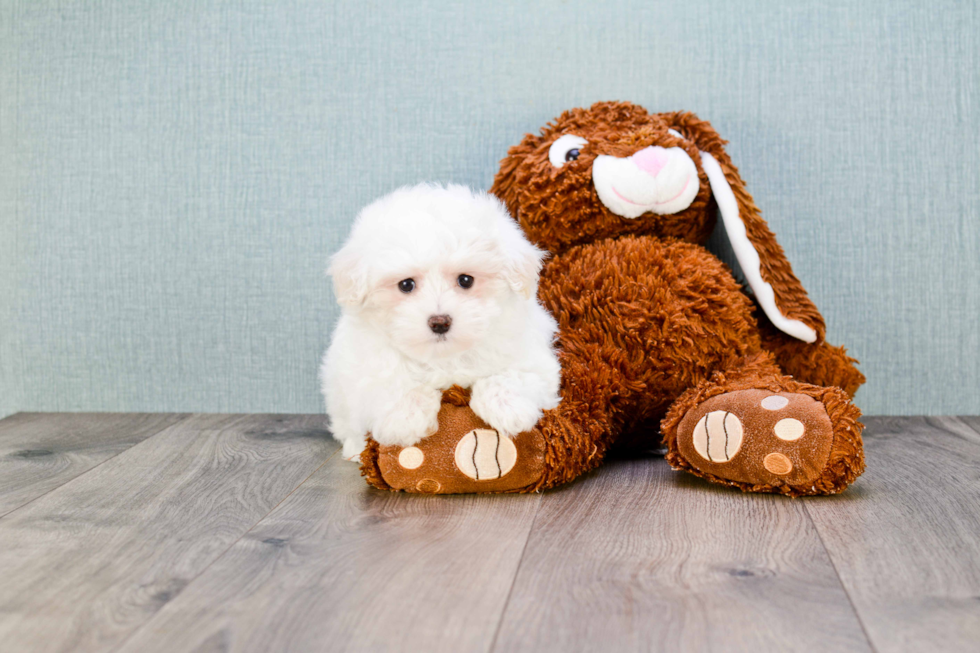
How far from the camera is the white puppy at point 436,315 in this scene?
1.14 meters

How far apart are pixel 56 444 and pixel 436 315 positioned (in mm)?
998

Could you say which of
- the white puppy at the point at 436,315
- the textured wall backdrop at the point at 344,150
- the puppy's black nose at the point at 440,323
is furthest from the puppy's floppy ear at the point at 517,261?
the textured wall backdrop at the point at 344,150

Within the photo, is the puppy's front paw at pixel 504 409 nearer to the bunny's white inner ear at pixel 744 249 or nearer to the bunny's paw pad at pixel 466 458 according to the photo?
the bunny's paw pad at pixel 466 458

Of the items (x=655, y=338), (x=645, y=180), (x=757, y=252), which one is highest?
(x=645, y=180)

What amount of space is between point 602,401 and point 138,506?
2.48 feet

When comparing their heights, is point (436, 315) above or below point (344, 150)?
below

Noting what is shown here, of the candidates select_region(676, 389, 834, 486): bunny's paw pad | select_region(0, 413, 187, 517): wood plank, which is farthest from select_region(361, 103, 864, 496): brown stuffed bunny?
select_region(0, 413, 187, 517): wood plank

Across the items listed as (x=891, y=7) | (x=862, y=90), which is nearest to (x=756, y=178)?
(x=862, y=90)

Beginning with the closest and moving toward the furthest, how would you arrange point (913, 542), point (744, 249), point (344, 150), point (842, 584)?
point (842, 584), point (913, 542), point (744, 249), point (344, 150)

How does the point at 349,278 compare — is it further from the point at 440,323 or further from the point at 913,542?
the point at 913,542

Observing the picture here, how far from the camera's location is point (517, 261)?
46.6 inches

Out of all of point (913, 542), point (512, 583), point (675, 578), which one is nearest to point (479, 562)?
point (512, 583)

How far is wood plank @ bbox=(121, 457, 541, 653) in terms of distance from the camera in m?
0.79

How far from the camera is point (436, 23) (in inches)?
70.3
